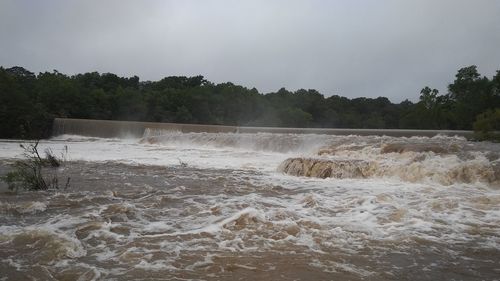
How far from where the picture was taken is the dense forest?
33.8m

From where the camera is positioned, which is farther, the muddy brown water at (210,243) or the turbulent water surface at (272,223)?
the turbulent water surface at (272,223)

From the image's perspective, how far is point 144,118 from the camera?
152ft

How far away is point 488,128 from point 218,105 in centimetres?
3661

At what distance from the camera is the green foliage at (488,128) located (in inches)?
666

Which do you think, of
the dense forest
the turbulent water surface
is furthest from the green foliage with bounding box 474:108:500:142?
the dense forest

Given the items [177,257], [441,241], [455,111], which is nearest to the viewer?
[177,257]

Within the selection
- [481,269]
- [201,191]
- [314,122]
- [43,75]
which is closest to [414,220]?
[481,269]

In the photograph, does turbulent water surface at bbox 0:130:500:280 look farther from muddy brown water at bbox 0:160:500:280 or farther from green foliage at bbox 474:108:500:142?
green foliage at bbox 474:108:500:142

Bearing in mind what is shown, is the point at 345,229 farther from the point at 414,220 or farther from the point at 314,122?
the point at 314,122

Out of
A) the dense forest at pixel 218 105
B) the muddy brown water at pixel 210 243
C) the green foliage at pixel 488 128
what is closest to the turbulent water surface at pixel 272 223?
the muddy brown water at pixel 210 243

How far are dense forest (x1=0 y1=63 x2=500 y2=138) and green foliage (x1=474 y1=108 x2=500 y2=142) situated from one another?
573 inches

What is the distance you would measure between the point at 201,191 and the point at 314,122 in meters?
45.7

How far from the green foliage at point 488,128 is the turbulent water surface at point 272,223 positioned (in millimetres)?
6742

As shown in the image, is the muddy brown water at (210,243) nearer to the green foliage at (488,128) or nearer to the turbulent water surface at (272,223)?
the turbulent water surface at (272,223)
